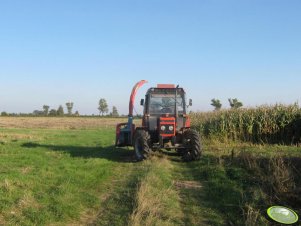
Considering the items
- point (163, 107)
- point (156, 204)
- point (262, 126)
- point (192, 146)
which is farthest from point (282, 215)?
point (262, 126)

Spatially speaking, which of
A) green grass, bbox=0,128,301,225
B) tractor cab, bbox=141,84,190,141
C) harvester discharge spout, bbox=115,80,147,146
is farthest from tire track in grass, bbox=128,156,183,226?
harvester discharge spout, bbox=115,80,147,146

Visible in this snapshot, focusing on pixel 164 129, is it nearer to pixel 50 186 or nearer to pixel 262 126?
pixel 50 186

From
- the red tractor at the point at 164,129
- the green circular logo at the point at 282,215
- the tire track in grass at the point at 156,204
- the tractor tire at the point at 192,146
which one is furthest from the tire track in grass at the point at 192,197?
the red tractor at the point at 164,129

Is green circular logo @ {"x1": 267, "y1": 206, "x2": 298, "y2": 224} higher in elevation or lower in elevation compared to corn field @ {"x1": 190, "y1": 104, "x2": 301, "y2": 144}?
lower

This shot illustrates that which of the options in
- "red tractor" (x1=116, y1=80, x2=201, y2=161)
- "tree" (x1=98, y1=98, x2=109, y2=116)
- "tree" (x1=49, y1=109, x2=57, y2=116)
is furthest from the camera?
"tree" (x1=98, y1=98, x2=109, y2=116)

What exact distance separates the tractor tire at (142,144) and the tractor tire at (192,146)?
1357 millimetres

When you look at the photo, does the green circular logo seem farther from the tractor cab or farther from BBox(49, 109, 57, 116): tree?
BBox(49, 109, 57, 116): tree

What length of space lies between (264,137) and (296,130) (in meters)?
1.56

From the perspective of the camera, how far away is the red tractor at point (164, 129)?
14031 mm

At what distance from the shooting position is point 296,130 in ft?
63.5

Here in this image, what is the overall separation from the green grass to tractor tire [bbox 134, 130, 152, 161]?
116cm

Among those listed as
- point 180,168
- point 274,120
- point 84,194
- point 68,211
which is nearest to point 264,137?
point 274,120

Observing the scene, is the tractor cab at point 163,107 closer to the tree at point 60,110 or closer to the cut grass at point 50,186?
the cut grass at point 50,186

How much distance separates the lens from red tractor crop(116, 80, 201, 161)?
14031 millimetres
